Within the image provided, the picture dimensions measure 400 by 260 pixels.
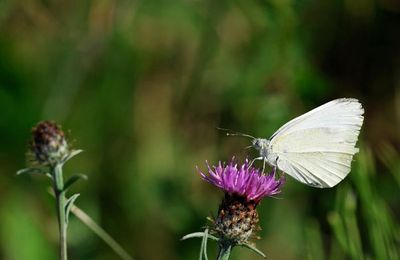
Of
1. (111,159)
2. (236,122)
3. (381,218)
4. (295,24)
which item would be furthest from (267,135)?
(381,218)

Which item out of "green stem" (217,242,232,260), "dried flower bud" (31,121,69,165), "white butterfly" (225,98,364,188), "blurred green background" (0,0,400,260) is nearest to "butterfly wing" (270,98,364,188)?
"white butterfly" (225,98,364,188)

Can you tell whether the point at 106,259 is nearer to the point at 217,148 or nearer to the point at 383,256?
the point at 217,148

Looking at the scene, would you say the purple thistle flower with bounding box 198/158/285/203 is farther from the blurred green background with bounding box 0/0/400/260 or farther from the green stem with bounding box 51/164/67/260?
the blurred green background with bounding box 0/0/400/260

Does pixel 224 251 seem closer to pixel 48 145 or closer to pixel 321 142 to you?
pixel 48 145

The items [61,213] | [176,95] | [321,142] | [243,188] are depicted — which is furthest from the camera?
[176,95]

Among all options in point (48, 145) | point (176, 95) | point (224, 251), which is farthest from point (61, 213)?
point (176, 95)

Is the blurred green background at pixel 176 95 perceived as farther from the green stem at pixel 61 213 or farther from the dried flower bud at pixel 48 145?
the green stem at pixel 61 213
